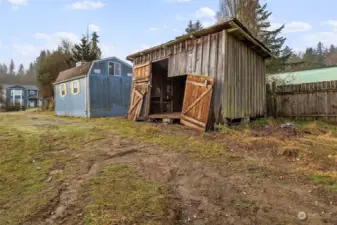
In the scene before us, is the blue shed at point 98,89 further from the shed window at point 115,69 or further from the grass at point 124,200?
the grass at point 124,200

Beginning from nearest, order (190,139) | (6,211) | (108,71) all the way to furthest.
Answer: (6,211)
(190,139)
(108,71)

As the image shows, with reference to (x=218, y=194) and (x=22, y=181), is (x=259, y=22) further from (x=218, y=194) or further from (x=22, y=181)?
(x=22, y=181)

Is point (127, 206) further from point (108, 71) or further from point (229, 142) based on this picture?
point (108, 71)

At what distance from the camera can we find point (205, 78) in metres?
7.04

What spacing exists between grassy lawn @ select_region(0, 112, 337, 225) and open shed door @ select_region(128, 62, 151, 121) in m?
3.03

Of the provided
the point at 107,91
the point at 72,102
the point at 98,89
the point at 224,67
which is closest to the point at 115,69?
the point at 107,91

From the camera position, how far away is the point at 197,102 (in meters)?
7.16

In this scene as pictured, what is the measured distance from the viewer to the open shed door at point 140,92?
31.2ft

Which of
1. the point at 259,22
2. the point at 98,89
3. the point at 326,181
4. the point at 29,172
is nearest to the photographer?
the point at 326,181

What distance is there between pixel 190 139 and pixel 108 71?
1075cm

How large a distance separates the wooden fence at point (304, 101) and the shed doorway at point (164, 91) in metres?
4.48

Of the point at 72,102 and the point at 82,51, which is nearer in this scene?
the point at 72,102

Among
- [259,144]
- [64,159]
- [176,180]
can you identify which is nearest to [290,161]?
[259,144]

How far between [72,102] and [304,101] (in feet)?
46.5
